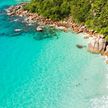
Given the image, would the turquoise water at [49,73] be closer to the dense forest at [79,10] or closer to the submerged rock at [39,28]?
Result: the submerged rock at [39,28]

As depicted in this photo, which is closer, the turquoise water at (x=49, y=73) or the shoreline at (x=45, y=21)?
the turquoise water at (x=49, y=73)

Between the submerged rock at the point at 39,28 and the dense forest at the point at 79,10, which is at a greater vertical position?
the dense forest at the point at 79,10

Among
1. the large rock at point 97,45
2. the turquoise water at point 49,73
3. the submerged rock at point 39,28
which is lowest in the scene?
→ the submerged rock at point 39,28

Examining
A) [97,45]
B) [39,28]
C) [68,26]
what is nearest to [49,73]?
[97,45]

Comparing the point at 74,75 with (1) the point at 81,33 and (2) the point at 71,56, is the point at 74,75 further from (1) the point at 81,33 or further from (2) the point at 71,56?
(1) the point at 81,33

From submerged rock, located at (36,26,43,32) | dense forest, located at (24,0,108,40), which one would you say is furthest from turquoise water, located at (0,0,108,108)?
dense forest, located at (24,0,108,40)

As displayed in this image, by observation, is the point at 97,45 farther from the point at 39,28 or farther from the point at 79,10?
the point at 39,28

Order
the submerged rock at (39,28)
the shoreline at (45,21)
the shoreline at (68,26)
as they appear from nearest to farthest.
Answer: the shoreline at (68,26)
the shoreline at (45,21)
the submerged rock at (39,28)

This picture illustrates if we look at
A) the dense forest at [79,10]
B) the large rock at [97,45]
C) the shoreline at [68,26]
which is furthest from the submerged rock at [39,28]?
the large rock at [97,45]
